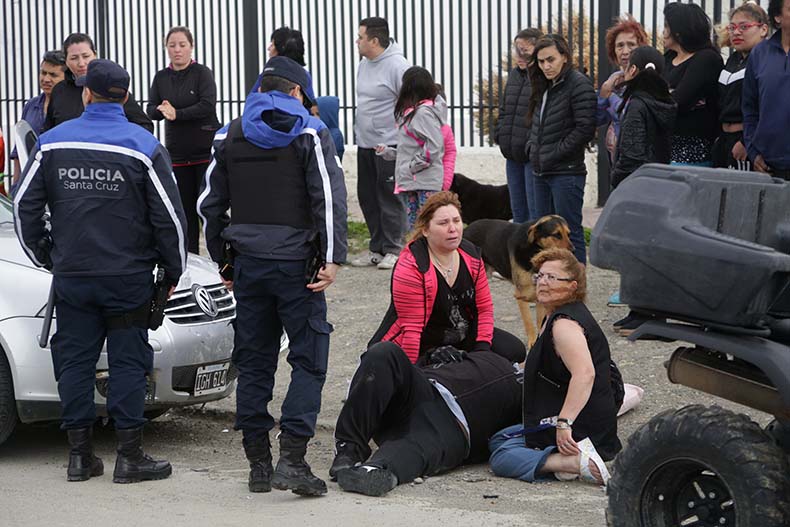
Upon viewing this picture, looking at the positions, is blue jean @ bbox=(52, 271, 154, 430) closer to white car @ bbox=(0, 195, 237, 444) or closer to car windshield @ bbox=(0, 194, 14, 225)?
white car @ bbox=(0, 195, 237, 444)

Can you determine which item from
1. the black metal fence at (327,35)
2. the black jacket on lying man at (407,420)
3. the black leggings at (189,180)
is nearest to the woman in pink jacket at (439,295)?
the black jacket on lying man at (407,420)

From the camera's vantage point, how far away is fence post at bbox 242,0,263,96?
14.3 meters

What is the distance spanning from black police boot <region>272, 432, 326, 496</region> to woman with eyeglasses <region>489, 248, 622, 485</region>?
3.22 ft

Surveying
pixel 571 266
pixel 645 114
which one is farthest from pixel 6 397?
pixel 645 114

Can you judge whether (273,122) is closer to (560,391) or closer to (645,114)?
(560,391)

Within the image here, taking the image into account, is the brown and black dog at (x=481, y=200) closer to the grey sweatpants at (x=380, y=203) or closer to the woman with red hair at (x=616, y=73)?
the grey sweatpants at (x=380, y=203)

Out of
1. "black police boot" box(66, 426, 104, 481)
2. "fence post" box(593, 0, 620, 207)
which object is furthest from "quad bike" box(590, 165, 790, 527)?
"fence post" box(593, 0, 620, 207)

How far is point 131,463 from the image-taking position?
6559mm

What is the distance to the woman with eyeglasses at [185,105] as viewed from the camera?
11141mm

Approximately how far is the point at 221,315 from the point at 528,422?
6.00ft

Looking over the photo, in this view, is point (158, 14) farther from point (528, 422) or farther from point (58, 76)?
point (528, 422)

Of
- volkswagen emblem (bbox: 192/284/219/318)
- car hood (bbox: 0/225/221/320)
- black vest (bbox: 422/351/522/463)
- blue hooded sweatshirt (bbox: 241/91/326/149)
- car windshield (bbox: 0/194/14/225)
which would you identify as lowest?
black vest (bbox: 422/351/522/463)

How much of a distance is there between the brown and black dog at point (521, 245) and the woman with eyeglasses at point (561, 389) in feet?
5.24

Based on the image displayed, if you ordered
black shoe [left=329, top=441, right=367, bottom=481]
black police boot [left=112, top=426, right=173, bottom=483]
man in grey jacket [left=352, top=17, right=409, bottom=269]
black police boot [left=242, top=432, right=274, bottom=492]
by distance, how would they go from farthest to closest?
man in grey jacket [left=352, top=17, right=409, bottom=269] < black police boot [left=112, top=426, right=173, bottom=483] < black shoe [left=329, top=441, right=367, bottom=481] < black police boot [left=242, top=432, right=274, bottom=492]
